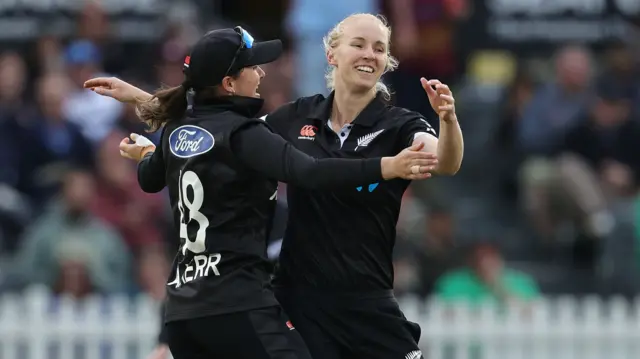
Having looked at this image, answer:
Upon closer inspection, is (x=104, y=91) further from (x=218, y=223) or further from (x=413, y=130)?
(x=413, y=130)

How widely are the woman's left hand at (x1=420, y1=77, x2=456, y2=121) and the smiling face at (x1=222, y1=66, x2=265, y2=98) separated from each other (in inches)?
29.5

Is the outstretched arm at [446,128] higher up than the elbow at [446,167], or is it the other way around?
the outstretched arm at [446,128]

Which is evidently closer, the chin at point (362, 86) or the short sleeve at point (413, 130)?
the short sleeve at point (413, 130)

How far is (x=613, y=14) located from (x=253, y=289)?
839 centimetres

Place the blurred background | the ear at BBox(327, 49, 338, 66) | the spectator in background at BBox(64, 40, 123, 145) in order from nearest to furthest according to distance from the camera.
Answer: the ear at BBox(327, 49, 338, 66)
the blurred background
the spectator in background at BBox(64, 40, 123, 145)

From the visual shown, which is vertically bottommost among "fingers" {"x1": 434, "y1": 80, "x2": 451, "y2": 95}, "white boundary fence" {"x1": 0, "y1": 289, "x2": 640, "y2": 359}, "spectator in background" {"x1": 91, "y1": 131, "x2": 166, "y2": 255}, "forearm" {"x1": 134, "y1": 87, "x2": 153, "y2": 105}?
"white boundary fence" {"x1": 0, "y1": 289, "x2": 640, "y2": 359}

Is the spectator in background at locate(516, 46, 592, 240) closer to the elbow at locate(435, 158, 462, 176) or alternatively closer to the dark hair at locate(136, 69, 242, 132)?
the dark hair at locate(136, 69, 242, 132)

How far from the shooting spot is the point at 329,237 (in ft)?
20.1

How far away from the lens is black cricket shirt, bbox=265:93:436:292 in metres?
6.10

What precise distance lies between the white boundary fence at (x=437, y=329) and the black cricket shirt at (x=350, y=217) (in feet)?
16.2

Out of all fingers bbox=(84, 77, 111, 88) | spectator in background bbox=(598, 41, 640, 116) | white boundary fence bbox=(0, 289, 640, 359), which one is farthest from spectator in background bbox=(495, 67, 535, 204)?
fingers bbox=(84, 77, 111, 88)

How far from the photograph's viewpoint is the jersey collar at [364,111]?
6.16m

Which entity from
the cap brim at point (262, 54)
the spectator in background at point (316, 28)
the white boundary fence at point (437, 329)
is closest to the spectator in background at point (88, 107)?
the spectator in background at point (316, 28)

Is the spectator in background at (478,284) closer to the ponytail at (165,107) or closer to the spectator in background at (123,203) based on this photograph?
the spectator in background at (123,203)
